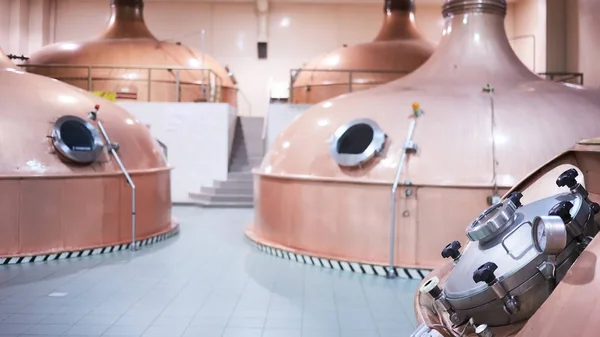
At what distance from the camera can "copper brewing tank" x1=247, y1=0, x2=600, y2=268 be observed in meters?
5.19

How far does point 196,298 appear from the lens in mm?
4652

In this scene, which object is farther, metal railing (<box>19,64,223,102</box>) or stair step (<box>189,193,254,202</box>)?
metal railing (<box>19,64,223,102</box>)

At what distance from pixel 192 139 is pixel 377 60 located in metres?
4.86

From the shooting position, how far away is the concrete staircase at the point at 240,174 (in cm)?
1093

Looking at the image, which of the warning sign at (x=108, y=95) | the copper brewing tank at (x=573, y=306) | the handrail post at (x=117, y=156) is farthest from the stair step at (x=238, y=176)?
the copper brewing tank at (x=573, y=306)

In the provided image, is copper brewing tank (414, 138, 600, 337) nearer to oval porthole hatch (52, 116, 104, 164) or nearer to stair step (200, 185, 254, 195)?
oval porthole hatch (52, 116, 104, 164)

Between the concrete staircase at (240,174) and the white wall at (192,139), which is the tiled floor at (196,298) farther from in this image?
the white wall at (192,139)

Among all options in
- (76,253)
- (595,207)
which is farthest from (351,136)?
(595,207)

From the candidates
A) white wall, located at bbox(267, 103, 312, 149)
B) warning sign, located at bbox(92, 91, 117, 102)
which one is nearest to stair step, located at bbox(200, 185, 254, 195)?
white wall, located at bbox(267, 103, 312, 149)

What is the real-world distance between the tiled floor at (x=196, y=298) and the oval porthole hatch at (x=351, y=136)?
117 cm

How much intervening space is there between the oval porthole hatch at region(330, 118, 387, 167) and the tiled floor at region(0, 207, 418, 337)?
117 cm

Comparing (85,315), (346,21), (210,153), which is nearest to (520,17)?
(346,21)

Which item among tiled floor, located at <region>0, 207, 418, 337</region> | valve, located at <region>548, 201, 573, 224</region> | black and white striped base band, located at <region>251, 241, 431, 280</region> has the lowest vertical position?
tiled floor, located at <region>0, 207, 418, 337</region>

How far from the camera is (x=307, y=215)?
19.3 ft
